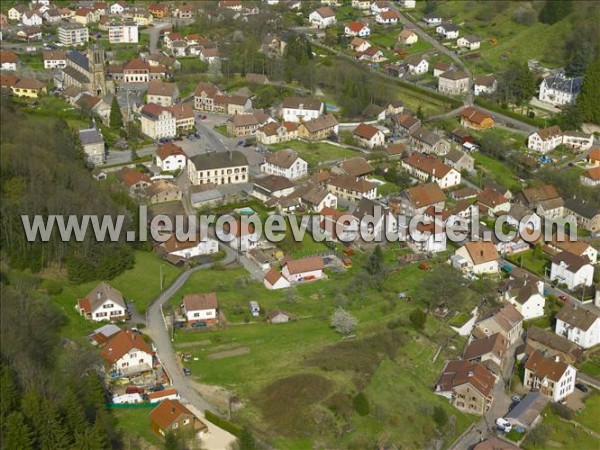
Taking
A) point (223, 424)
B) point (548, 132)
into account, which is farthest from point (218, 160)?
point (223, 424)

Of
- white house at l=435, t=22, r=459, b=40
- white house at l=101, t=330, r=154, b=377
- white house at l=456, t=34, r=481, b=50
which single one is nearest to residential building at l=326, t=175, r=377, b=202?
white house at l=101, t=330, r=154, b=377

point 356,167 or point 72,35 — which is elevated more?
point 356,167

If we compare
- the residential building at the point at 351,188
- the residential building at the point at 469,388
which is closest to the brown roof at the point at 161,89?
the residential building at the point at 351,188

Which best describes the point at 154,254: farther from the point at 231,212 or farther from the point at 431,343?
the point at 431,343

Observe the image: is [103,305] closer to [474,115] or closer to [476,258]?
[476,258]

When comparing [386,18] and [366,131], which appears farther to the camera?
[386,18]
